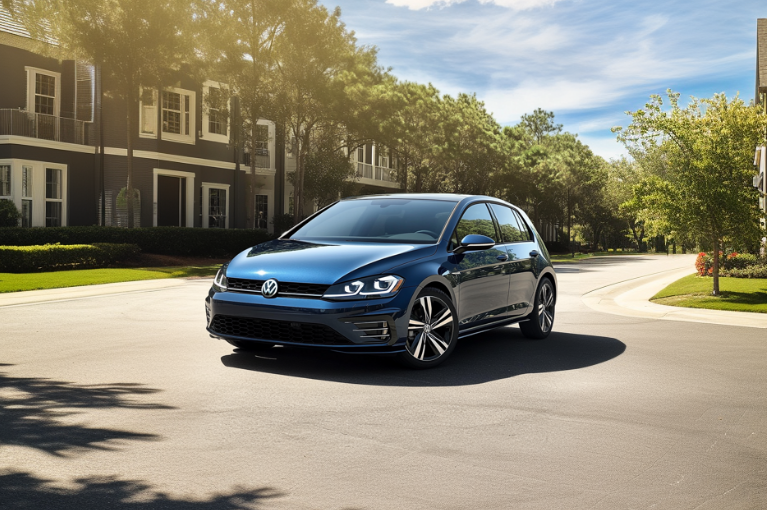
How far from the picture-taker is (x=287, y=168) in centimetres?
4147

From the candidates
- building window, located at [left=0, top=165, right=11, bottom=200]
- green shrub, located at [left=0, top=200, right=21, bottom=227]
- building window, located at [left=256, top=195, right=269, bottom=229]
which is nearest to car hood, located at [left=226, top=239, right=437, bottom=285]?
green shrub, located at [left=0, top=200, right=21, bottom=227]

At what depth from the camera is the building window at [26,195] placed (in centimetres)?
2692

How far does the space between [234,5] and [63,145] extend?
8719 mm

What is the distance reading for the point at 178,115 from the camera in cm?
3234

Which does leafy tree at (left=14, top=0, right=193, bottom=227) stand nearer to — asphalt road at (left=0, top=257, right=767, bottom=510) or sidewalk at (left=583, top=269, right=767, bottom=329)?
sidewalk at (left=583, top=269, right=767, bottom=329)

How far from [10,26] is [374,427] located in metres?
27.0

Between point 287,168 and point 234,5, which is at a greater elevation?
point 234,5

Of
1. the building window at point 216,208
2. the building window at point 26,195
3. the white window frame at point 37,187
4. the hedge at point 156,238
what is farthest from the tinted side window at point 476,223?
the building window at point 216,208

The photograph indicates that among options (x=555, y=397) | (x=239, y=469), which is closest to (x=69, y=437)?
(x=239, y=469)

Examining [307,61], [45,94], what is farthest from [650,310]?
[45,94]

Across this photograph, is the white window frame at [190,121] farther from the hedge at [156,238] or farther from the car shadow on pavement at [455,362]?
the car shadow on pavement at [455,362]

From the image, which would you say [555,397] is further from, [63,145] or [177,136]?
[177,136]

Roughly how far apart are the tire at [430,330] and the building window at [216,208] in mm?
27840

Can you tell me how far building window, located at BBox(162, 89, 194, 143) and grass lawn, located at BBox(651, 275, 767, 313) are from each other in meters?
20.4
